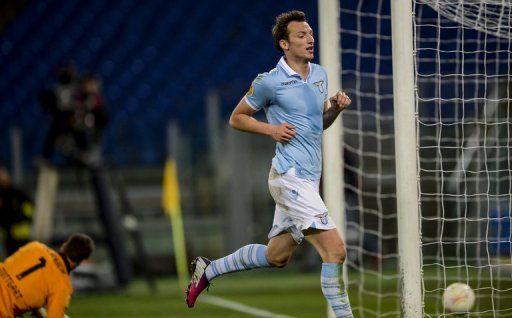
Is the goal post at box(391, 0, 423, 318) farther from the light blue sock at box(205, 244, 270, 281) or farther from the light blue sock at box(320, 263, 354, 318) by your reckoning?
the light blue sock at box(205, 244, 270, 281)

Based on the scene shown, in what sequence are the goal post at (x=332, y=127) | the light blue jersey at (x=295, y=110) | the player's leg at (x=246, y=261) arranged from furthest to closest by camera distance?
the goal post at (x=332, y=127), the player's leg at (x=246, y=261), the light blue jersey at (x=295, y=110)

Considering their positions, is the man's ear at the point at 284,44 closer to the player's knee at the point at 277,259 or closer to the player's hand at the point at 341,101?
the player's hand at the point at 341,101

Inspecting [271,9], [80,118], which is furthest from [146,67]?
[80,118]

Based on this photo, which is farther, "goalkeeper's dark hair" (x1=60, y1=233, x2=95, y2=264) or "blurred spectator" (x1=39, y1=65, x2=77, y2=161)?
"blurred spectator" (x1=39, y1=65, x2=77, y2=161)

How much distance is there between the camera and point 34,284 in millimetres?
6961

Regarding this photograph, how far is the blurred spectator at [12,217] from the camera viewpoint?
44.3ft

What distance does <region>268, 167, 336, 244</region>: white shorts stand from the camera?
598 centimetres

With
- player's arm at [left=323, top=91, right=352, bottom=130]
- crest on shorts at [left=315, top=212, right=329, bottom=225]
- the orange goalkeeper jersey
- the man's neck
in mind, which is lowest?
the orange goalkeeper jersey

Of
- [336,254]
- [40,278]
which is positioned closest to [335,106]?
[336,254]

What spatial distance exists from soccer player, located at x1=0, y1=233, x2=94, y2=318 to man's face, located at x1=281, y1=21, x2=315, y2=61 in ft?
6.89

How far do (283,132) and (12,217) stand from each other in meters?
8.38

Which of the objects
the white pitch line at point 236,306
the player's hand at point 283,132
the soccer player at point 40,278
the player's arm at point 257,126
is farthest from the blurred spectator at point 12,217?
the player's hand at point 283,132

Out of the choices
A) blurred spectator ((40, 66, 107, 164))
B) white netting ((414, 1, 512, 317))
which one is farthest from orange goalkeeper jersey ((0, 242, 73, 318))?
blurred spectator ((40, 66, 107, 164))

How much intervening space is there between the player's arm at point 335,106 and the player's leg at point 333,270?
2.29 feet
